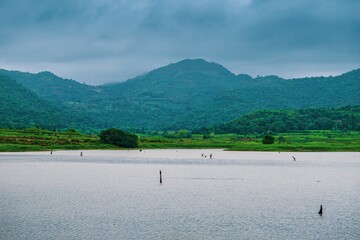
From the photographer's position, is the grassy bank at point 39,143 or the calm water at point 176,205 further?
the grassy bank at point 39,143

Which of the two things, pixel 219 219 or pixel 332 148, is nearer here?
pixel 219 219

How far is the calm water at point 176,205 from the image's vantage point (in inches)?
1817

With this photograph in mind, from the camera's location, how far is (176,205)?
204ft

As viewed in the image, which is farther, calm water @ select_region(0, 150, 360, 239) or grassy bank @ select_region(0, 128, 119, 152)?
grassy bank @ select_region(0, 128, 119, 152)

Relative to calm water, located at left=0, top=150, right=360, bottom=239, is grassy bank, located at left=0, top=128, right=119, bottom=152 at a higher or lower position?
higher

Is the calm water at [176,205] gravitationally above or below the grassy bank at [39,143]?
below

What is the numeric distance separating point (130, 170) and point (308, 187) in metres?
43.0

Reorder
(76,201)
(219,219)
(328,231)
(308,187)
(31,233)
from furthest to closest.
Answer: (308,187) → (76,201) → (219,219) → (328,231) → (31,233)

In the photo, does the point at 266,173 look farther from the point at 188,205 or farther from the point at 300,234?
the point at 300,234

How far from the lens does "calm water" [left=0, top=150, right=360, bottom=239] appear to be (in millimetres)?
46156

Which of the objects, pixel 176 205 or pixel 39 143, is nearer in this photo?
pixel 176 205

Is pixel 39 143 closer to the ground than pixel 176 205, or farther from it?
farther from it

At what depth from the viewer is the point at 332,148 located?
612 feet

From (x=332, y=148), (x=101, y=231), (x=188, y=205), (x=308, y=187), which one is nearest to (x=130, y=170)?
(x=308, y=187)
